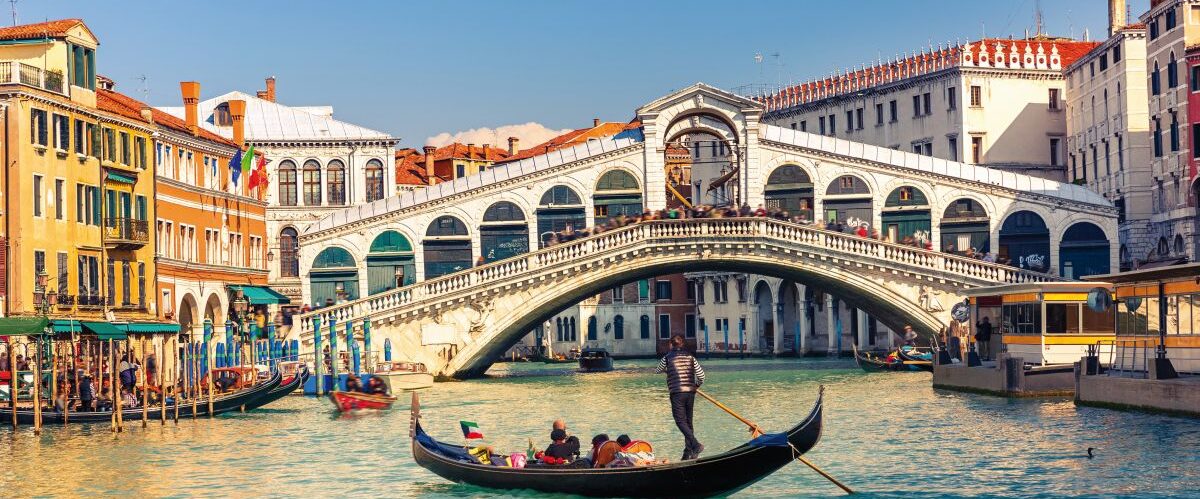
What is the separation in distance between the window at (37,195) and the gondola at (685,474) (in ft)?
61.2

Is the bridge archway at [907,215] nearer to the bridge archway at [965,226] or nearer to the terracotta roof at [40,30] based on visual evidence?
the bridge archway at [965,226]

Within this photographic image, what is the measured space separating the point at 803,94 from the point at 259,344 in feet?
97.0

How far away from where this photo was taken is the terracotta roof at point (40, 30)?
36.7 meters

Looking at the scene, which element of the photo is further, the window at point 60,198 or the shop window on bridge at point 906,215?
the shop window on bridge at point 906,215

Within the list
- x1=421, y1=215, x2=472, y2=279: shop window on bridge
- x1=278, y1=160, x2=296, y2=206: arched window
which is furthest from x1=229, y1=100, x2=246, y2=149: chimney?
x1=421, y1=215, x2=472, y2=279: shop window on bridge

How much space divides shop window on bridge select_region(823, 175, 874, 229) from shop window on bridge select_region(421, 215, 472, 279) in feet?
30.1

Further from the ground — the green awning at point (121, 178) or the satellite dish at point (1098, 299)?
the green awning at point (121, 178)

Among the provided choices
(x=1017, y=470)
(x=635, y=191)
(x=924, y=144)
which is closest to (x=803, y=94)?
(x=924, y=144)

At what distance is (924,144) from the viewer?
6075 cm

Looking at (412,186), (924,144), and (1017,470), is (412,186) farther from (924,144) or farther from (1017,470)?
(1017,470)

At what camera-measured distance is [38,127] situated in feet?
117

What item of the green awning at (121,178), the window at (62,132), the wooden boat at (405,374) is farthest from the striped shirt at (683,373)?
the green awning at (121,178)

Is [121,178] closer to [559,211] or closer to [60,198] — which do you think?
[60,198]

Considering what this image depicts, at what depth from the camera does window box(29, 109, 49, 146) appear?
116ft
